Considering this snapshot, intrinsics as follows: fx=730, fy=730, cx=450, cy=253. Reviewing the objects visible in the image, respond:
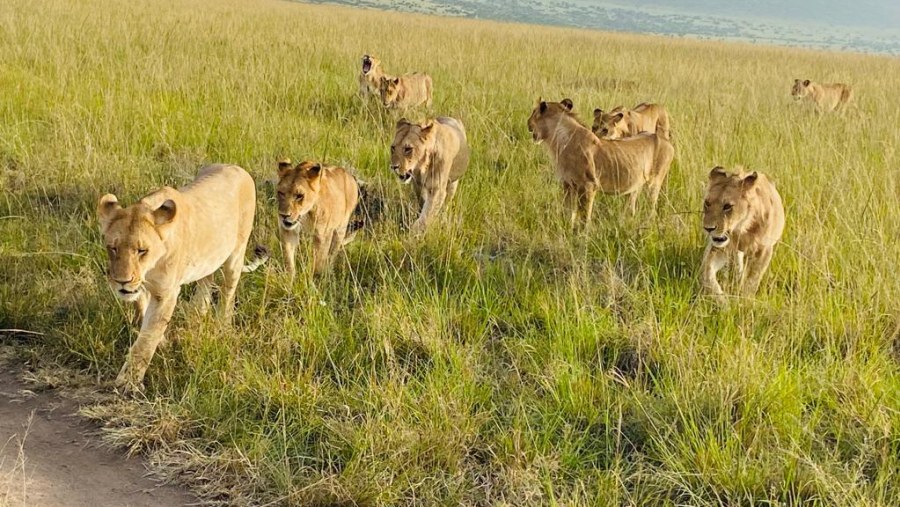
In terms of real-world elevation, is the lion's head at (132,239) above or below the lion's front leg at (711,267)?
above

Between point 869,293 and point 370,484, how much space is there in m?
3.13

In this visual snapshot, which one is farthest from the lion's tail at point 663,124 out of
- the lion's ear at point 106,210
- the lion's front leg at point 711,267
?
the lion's ear at point 106,210

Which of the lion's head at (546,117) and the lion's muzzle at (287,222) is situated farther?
the lion's head at (546,117)

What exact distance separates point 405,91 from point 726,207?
5.93m

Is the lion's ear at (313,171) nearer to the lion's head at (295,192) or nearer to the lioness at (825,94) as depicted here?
the lion's head at (295,192)

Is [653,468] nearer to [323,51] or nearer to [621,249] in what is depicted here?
[621,249]

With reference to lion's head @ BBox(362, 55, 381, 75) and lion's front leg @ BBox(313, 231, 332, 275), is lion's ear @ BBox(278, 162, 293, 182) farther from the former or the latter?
lion's head @ BBox(362, 55, 381, 75)

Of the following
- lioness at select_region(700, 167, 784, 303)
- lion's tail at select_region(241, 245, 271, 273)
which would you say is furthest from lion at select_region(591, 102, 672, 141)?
lion's tail at select_region(241, 245, 271, 273)

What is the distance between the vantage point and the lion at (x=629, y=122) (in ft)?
23.6

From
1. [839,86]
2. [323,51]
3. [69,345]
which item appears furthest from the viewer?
[323,51]

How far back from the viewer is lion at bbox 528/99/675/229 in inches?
A: 233

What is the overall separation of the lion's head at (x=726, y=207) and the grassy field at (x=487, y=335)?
0.43 m

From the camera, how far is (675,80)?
44.6ft

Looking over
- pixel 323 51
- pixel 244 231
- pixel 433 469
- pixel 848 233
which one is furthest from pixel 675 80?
pixel 433 469
